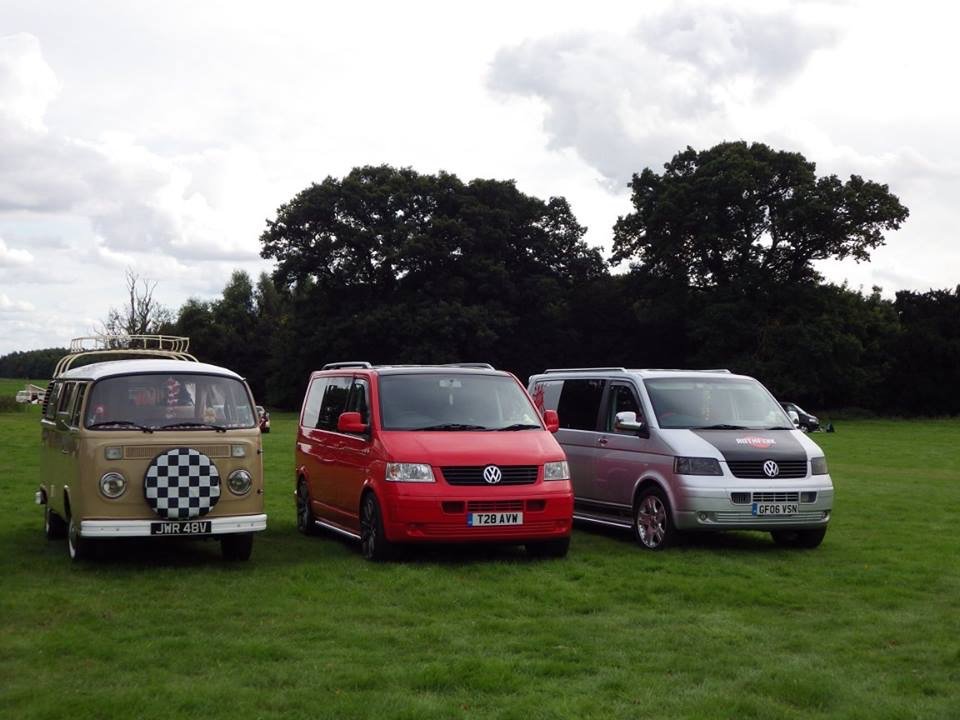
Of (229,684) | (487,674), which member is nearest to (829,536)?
(487,674)

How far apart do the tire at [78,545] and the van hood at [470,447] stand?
3057 mm

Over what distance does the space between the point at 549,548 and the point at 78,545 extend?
475cm

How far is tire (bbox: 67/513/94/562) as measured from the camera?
12125mm

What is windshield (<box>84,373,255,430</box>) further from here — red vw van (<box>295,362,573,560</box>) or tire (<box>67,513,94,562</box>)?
red vw van (<box>295,362,573,560</box>)

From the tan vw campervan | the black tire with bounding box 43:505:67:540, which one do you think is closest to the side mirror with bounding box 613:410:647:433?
the tan vw campervan

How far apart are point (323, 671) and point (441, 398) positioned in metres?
6.18

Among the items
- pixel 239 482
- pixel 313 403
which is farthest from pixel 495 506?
pixel 313 403

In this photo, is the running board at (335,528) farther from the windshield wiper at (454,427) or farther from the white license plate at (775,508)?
the white license plate at (775,508)

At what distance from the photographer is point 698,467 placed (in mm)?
13828

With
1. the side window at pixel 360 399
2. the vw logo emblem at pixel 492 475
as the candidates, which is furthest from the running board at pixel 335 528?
the vw logo emblem at pixel 492 475

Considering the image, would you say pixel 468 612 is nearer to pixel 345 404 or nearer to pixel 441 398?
pixel 441 398

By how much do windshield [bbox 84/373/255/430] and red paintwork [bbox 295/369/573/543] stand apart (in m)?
1.35

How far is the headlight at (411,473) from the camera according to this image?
1252 cm

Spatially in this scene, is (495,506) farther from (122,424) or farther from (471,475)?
(122,424)
